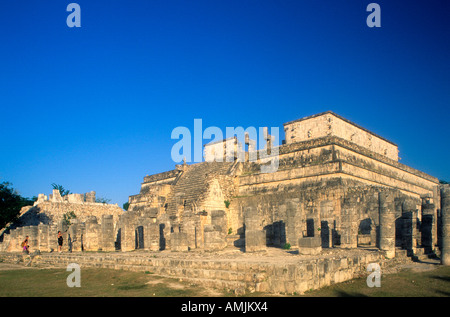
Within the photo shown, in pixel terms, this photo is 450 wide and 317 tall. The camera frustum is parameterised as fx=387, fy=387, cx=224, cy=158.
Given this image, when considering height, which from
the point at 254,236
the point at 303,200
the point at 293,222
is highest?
the point at 303,200

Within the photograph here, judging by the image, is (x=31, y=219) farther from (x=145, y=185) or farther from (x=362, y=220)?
(x=362, y=220)

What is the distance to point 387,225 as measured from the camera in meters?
14.5

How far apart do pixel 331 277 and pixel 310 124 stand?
20482 millimetres

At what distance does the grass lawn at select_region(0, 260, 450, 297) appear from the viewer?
361 inches

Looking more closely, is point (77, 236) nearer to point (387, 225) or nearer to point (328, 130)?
point (387, 225)

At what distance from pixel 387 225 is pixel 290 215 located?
153 inches

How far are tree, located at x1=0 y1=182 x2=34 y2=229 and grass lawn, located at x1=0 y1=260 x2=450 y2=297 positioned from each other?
21601mm

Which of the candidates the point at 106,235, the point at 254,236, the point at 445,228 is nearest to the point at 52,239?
the point at 106,235

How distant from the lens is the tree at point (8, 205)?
3200 cm

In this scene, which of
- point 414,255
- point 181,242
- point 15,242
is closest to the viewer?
point 414,255

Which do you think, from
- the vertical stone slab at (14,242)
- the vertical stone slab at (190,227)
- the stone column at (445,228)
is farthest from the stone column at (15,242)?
the stone column at (445,228)

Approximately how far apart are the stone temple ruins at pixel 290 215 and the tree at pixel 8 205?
1.62m
